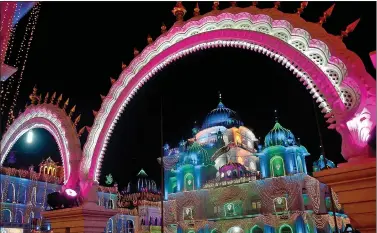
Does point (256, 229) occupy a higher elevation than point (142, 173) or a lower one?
lower

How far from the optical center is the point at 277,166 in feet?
99.6

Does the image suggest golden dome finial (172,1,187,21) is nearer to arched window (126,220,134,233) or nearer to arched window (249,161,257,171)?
arched window (249,161,257,171)

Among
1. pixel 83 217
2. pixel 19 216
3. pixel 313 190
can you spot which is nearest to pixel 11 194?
pixel 19 216

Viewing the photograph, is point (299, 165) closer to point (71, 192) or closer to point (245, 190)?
point (245, 190)

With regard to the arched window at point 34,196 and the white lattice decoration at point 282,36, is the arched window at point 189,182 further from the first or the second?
the white lattice decoration at point 282,36

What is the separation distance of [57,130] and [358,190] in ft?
21.5

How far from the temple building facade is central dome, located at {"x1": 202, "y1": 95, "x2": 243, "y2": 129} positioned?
1.35m

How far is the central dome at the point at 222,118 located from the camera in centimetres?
4100

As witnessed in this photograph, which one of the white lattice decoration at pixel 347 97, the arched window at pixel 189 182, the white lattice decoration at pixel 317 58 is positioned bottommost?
the white lattice decoration at pixel 347 97

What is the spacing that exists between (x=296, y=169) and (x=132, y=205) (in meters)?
22.7

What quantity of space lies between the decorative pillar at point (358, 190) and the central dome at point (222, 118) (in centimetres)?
3622

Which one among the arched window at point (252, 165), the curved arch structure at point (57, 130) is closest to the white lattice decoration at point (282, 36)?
the curved arch structure at point (57, 130)

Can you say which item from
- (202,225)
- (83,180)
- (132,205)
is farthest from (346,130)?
(132,205)

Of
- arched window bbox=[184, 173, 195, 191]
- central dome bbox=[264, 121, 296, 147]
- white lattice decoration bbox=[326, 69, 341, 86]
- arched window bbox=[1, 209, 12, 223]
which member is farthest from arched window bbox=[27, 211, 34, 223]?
white lattice decoration bbox=[326, 69, 341, 86]
